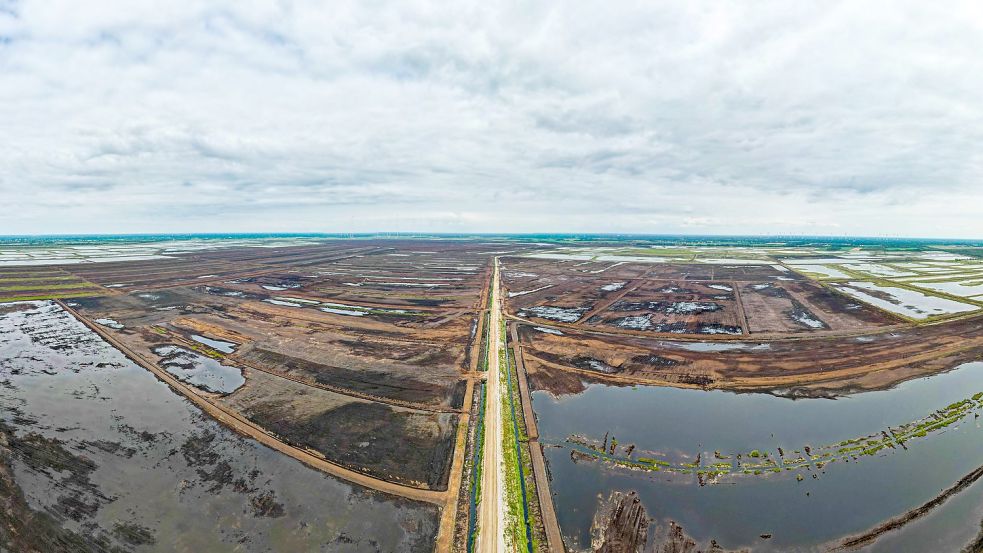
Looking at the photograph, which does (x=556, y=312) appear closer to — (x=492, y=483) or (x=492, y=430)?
(x=492, y=430)

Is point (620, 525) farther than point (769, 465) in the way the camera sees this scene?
No

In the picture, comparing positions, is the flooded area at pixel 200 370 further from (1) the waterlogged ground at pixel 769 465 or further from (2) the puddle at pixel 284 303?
(1) the waterlogged ground at pixel 769 465

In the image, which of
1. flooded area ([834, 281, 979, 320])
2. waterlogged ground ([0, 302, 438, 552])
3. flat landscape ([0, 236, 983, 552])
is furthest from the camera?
flooded area ([834, 281, 979, 320])

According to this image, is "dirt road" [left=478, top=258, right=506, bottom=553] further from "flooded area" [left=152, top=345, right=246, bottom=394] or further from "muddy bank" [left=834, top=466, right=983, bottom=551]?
"flooded area" [left=152, top=345, right=246, bottom=394]

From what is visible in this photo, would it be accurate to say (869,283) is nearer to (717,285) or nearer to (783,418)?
(717,285)

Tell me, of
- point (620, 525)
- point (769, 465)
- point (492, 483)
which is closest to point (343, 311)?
point (492, 483)

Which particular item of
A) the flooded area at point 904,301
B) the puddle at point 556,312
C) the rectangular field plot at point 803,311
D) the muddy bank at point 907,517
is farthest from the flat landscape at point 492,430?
the puddle at point 556,312

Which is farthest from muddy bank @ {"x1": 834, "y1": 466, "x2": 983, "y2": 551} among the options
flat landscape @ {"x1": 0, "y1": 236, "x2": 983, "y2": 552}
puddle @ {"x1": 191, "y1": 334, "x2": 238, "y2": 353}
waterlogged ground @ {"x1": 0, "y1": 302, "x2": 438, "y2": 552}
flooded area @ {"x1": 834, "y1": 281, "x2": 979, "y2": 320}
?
puddle @ {"x1": 191, "y1": 334, "x2": 238, "y2": 353}
